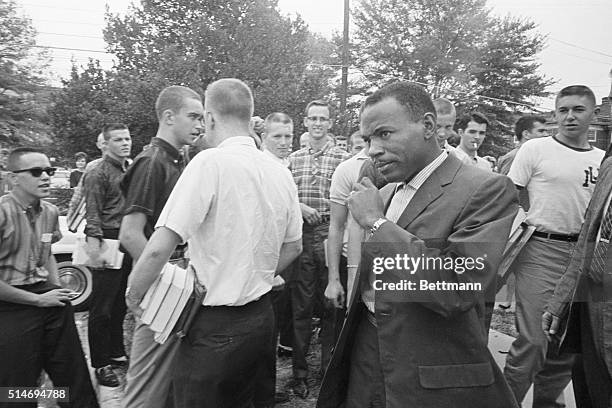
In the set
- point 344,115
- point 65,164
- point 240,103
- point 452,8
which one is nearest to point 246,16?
point 344,115

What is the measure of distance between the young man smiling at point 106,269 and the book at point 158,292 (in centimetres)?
211

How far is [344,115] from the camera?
21.1 metres

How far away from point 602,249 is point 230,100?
1.76 metres

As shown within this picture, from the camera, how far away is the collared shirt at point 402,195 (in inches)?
75.2

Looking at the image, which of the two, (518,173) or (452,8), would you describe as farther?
(452,8)

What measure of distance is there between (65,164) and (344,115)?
13622 millimetres

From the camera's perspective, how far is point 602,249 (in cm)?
230

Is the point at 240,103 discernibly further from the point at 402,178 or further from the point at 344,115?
the point at 344,115

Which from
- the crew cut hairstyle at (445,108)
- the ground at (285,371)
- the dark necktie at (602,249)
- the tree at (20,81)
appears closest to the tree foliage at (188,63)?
the tree at (20,81)

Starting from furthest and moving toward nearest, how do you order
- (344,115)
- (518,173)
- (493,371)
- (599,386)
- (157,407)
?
(344,115)
(518,173)
(157,407)
(599,386)
(493,371)

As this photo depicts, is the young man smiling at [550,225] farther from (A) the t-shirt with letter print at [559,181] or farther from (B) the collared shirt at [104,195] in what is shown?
(B) the collared shirt at [104,195]

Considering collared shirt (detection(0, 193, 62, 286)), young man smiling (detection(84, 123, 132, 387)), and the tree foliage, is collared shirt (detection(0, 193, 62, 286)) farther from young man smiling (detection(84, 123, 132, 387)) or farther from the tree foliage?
the tree foliage

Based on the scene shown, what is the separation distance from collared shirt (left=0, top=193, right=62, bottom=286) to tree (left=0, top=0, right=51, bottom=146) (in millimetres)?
20478

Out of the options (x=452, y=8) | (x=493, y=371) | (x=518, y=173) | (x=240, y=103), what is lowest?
(x=493, y=371)
